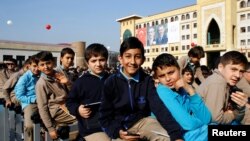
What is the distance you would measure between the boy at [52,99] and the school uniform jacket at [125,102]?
1.25m

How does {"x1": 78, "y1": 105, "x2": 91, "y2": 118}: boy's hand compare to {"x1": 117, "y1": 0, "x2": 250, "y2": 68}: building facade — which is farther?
{"x1": 117, "y1": 0, "x2": 250, "y2": 68}: building facade

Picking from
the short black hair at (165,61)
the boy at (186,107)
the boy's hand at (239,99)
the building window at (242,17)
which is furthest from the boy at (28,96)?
the building window at (242,17)

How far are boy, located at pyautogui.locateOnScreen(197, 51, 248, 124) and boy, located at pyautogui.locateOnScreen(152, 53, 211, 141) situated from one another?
0.34 m

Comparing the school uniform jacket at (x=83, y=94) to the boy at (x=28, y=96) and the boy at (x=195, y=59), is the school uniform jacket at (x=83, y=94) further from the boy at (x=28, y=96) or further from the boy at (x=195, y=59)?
the boy at (x=195, y=59)

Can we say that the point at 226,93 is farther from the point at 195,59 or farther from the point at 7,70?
the point at 7,70

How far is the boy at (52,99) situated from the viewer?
3.60 meters

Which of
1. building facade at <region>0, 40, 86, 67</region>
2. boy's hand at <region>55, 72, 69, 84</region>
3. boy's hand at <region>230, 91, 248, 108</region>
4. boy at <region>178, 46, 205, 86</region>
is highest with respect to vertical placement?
building facade at <region>0, 40, 86, 67</region>

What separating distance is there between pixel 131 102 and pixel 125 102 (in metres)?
0.05

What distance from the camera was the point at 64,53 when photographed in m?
4.70

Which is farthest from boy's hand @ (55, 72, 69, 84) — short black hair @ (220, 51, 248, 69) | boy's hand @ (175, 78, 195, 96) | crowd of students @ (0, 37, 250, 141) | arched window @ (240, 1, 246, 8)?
arched window @ (240, 1, 246, 8)

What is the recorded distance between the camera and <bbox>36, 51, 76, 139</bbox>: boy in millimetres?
3601

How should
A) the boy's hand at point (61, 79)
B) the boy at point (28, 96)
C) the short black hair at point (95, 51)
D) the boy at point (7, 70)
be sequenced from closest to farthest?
the short black hair at point (95, 51)
the boy's hand at point (61, 79)
the boy at point (28, 96)
the boy at point (7, 70)

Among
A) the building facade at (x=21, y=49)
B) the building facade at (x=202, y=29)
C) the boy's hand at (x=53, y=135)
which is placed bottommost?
the boy's hand at (x=53, y=135)

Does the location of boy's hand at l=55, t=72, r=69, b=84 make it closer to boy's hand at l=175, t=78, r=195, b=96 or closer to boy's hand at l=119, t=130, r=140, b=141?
boy's hand at l=119, t=130, r=140, b=141
